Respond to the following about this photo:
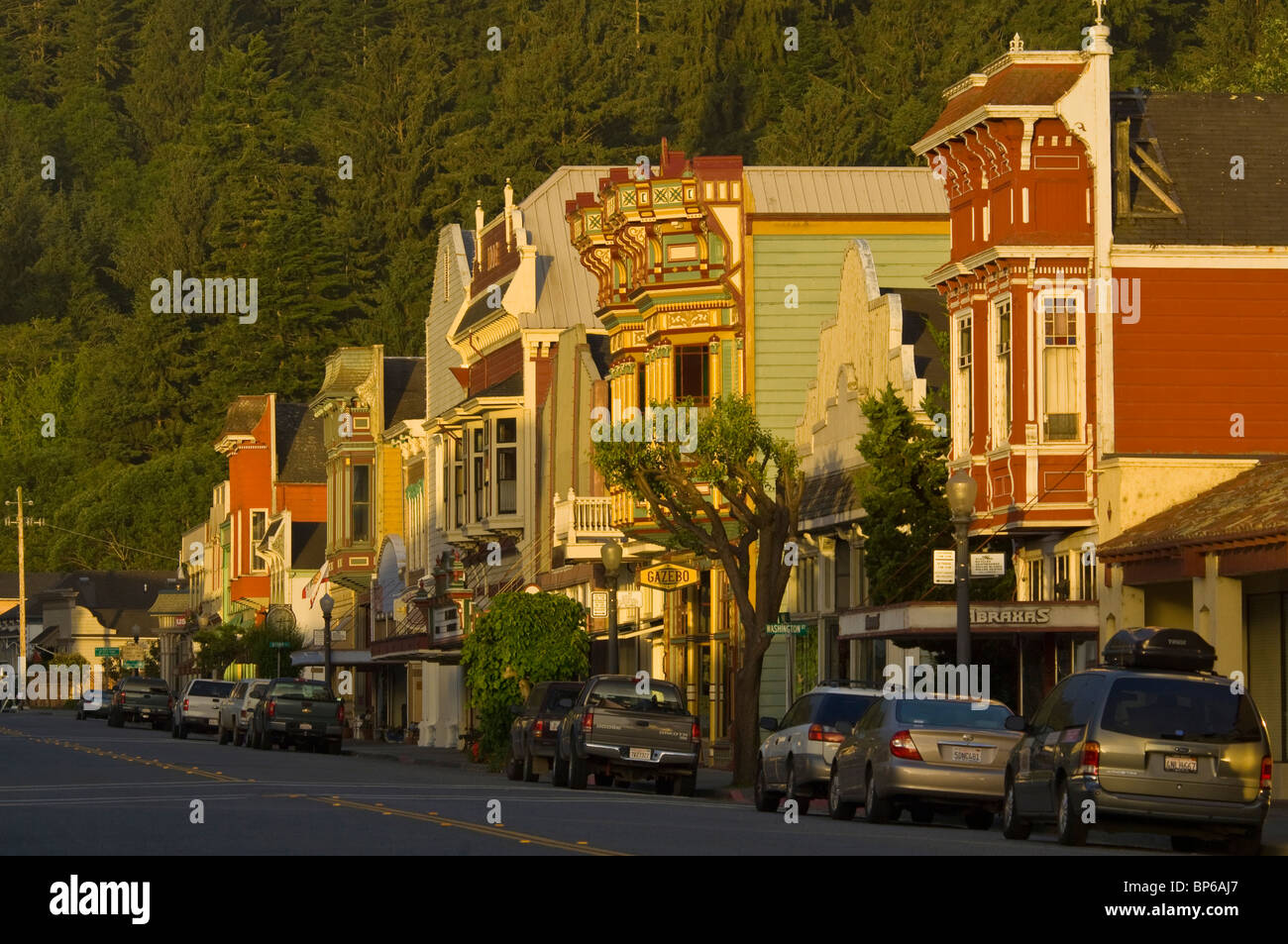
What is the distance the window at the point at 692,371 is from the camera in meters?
47.4

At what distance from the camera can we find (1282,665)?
1228 inches

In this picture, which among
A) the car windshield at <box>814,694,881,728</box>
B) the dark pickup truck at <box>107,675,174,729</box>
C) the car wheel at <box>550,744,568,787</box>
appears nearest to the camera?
the car windshield at <box>814,694,881,728</box>

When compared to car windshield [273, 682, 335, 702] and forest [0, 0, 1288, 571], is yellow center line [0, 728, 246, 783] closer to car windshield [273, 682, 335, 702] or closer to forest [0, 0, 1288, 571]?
car windshield [273, 682, 335, 702]

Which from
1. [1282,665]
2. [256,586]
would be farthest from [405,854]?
[256,586]

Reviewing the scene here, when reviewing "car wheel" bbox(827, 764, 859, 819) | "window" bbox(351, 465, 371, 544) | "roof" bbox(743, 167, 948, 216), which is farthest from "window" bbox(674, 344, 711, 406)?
"window" bbox(351, 465, 371, 544)

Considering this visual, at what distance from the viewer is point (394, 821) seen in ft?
77.2

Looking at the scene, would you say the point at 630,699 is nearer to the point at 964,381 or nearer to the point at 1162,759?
the point at 964,381

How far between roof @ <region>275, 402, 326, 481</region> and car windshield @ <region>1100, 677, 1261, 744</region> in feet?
232

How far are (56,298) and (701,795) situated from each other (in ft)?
403

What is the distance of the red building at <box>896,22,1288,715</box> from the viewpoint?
3334 cm

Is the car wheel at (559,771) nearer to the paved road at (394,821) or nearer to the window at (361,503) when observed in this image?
the paved road at (394,821)

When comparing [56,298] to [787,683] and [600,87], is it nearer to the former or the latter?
[600,87]

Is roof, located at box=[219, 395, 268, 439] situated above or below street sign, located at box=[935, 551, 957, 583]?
above

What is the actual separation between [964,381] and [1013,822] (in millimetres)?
12668
